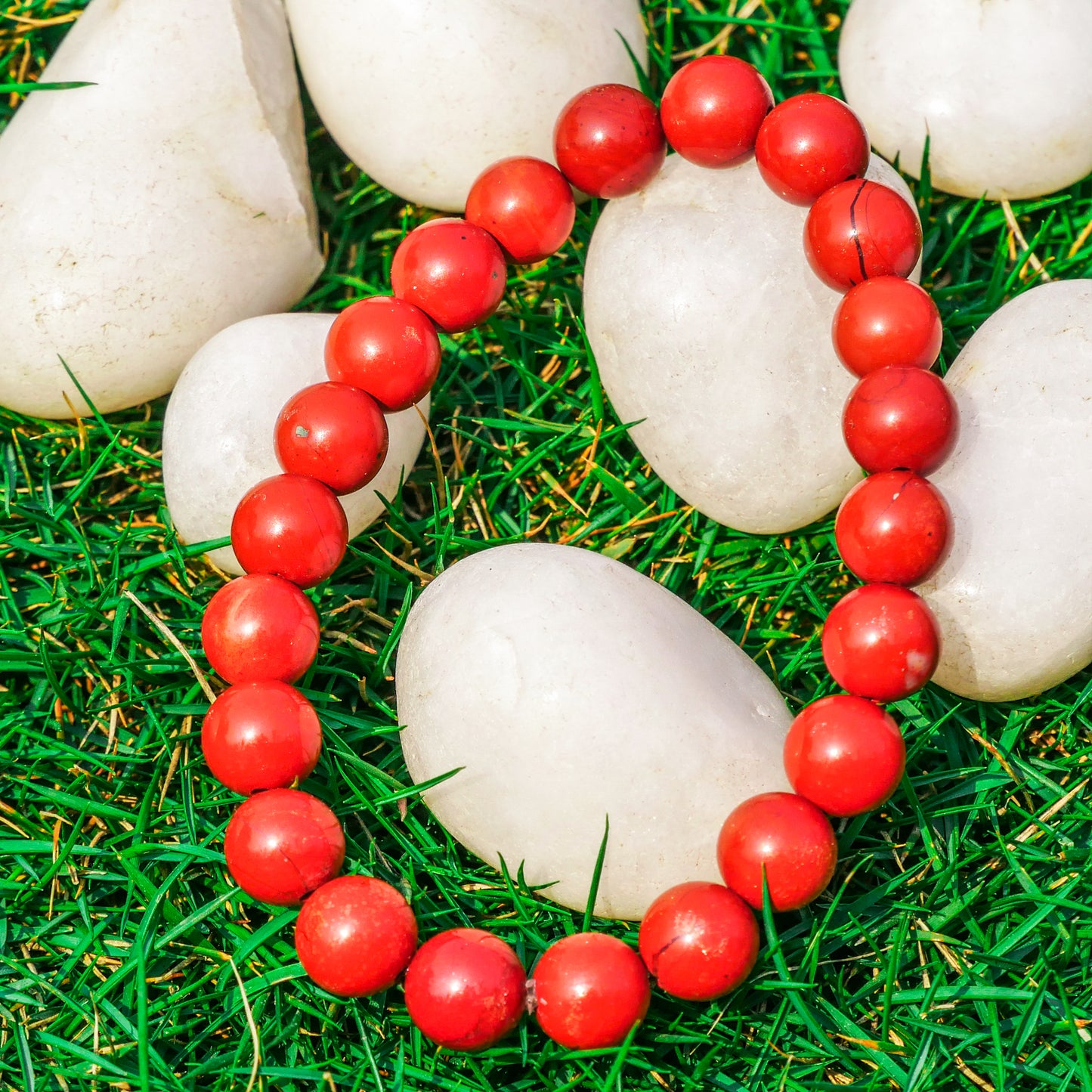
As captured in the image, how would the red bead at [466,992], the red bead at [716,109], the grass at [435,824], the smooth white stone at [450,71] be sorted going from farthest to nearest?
the smooth white stone at [450,71] → the red bead at [716,109] → the grass at [435,824] → the red bead at [466,992]

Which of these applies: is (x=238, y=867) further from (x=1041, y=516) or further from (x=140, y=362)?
(x=1041, y=516)

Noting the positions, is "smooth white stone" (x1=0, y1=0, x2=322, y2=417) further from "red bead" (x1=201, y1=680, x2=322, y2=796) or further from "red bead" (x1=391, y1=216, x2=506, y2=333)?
"red bead" (x1=201, y1=680, x2=322, y2=796)

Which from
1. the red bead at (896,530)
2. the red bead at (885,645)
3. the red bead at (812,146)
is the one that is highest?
the red bead at (812,146)

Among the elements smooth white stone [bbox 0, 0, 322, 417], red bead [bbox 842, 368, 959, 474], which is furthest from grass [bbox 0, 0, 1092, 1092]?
red bead [bbox 842, 368, 959, 474]

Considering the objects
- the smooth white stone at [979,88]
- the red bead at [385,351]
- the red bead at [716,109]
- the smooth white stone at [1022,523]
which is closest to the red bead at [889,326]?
the smooth white stone at [1022,523]

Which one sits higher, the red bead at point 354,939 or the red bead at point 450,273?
the red bead at point 450,273

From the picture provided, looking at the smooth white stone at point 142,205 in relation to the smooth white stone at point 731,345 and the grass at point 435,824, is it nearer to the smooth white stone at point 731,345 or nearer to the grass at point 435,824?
the grass at point 435,824

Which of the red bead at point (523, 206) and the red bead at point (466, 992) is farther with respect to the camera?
the red bead at point (523, 206)

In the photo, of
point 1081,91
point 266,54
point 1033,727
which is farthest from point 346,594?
point 1081,91
